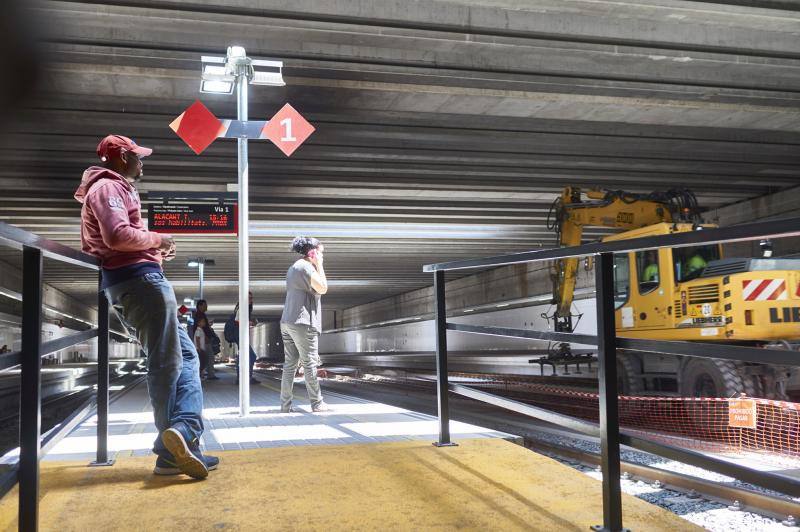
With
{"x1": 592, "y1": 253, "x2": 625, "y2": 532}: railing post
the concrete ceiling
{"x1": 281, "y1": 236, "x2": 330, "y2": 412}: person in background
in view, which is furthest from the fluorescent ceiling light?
{"x1": 592, "y1": 253, "x2": 625, "y2": 532}: railing post

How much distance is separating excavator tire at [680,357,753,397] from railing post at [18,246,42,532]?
26.4 feet

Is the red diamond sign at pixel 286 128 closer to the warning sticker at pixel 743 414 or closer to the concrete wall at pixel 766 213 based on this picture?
the warning sticker at pixel 743 414

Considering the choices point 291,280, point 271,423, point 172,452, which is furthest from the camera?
point 291,280

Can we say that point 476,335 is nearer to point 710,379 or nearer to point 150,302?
point 710,379

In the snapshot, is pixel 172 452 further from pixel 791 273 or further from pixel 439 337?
pixel 791 273

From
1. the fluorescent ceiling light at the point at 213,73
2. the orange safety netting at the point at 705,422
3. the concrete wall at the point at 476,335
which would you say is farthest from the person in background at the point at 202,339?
the concrete wall at the point at 476,335

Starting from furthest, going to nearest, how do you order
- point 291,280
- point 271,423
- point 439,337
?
point 291,280, point 271,423, point 439,337

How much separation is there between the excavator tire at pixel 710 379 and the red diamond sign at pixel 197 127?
653 cm

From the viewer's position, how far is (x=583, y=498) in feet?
10.6

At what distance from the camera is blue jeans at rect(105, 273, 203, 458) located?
3.68 meters

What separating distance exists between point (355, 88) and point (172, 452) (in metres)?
7.02

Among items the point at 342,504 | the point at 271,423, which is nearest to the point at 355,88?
the point at 271,423

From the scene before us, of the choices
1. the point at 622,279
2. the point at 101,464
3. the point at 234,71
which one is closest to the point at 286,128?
the point at 234,71

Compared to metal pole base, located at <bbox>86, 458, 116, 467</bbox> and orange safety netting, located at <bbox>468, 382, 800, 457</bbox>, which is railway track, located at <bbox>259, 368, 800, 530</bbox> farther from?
metal pole base, located at <bbox>86, 458, 116, 467</bbox>
